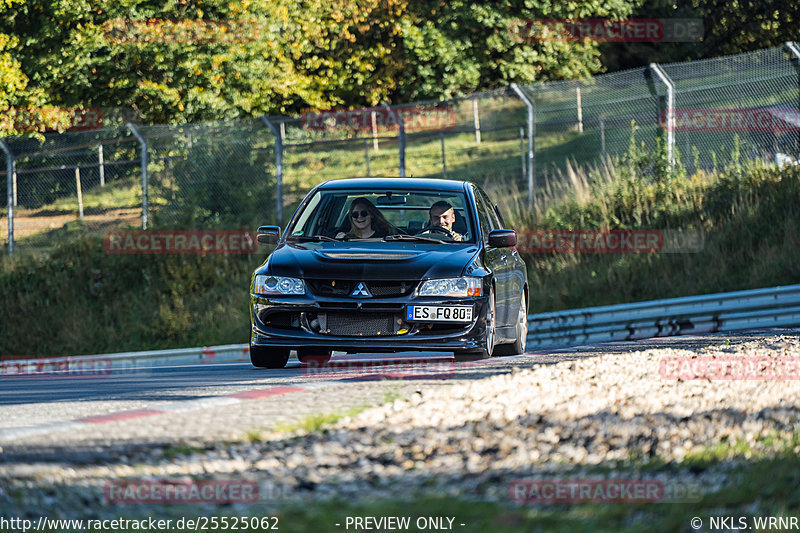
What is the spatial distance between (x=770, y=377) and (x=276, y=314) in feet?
13.1

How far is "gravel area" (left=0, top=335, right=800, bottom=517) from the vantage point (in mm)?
5070

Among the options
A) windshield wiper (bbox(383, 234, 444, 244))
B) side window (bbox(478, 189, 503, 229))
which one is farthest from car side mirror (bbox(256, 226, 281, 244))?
side window (bbox(478, 189, 503, 229))

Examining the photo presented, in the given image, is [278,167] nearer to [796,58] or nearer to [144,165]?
[144,165]

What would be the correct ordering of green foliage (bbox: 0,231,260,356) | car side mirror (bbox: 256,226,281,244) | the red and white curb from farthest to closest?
1. green foliage (bbox: 0,231,260,356)
2. car side mirror (bbox: 256,226,281,244)
3. the red and white curb

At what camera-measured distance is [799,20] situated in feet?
136

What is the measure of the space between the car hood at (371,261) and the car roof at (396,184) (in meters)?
0.98

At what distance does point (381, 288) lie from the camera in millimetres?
9852

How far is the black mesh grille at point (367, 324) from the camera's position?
9836 mm

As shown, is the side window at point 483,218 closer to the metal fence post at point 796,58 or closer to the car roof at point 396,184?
the car roof at point 396,184

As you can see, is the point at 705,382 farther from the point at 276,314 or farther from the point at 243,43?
the point at 243,43

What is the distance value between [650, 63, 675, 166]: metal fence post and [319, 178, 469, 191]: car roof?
29.2 ft

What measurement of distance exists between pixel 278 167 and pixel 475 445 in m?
16.1

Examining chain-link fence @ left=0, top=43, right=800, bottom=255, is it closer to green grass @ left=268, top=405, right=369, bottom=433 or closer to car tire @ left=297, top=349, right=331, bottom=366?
car tire @ left=297, top=349, right=331, bottom=366

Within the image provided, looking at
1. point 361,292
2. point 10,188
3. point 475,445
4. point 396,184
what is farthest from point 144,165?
point 475,445
